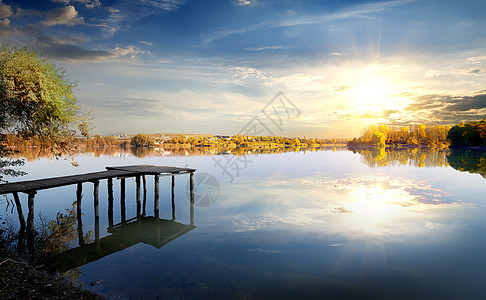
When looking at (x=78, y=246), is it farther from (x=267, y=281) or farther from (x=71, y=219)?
(x=267, y=281)

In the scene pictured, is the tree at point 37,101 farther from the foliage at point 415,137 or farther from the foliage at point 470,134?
the foliage at point 415,137

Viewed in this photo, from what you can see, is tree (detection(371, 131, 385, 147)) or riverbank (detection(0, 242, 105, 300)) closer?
riverbank (detection(0, 242, 105, 300))

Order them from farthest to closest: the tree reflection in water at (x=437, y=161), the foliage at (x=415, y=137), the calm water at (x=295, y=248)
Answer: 1. the foliage at (x=415, y=137)
2. the tree reflection in water at (x=437, y=161)
3. the calm water at (x=295, y=248)

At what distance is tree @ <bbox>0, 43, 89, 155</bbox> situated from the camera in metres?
13.7

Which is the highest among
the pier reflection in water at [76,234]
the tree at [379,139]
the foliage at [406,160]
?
the tree at [379,139]

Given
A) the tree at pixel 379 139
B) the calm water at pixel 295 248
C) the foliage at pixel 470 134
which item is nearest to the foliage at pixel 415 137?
the tree at pixel 379 139

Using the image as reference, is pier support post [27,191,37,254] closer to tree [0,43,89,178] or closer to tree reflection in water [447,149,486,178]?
tree [0,43,89,178]

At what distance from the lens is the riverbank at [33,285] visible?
6520 mm

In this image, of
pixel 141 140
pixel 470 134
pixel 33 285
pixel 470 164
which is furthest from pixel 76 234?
pixel 141 140

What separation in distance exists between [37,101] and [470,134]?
131 meters

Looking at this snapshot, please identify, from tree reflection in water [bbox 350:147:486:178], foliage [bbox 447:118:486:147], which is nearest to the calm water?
tree reflection in water [bbox 350:147:486:178]

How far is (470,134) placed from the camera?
10562 cm

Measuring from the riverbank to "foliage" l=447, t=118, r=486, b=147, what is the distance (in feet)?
401

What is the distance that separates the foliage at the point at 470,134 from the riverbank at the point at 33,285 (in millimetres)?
122216
